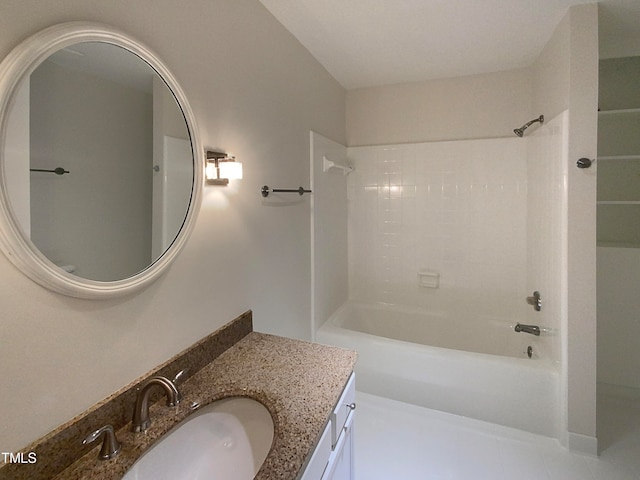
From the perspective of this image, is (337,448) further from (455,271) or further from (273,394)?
(455,271)

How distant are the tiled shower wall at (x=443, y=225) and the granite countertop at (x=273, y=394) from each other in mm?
1821

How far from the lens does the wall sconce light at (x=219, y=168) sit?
4.29ft

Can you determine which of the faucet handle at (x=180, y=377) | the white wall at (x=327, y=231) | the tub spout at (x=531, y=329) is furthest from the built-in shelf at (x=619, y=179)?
the faucet handle at (x=180, y=377)

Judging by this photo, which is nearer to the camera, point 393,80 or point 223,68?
point 223,68

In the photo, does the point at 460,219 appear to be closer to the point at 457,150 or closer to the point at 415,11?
the point at 457,150

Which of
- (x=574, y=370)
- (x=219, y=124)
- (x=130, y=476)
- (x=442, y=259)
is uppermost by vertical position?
(x=219, y=124)

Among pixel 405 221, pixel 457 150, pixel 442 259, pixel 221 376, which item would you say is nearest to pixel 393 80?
pixel 457 150

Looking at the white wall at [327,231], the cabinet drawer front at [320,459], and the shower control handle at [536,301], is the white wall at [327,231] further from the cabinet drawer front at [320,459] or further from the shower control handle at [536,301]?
the shower control handle at [536,301]

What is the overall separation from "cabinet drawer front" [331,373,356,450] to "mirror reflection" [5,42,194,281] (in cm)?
81

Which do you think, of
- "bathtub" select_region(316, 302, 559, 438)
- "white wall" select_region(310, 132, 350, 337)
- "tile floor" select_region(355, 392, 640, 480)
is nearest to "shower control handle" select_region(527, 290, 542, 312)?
"bathtub" select_region(316, 302, 559, 438)

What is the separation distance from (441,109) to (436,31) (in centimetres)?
91

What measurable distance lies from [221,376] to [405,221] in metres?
2.26

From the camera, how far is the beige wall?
103 inches

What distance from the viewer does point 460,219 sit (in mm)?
2811
